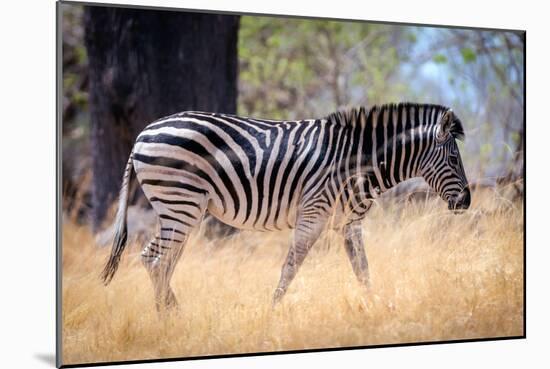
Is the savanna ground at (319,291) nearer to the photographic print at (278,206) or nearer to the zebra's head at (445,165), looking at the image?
the photographic print at (278,206)

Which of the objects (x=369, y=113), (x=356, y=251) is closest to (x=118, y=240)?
(x=356, y=251)

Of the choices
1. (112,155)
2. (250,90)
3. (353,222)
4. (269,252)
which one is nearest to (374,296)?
(353,222)

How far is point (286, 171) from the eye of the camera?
5195 millimetres

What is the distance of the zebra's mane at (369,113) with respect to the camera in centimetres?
535

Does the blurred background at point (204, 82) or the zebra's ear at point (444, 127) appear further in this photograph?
the blurred background at point (204, 82)

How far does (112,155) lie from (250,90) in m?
3.75

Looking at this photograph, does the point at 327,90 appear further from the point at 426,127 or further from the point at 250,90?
the point at 426,127

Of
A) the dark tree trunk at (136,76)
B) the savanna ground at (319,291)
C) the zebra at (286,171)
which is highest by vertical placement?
the dark tree trunk at (136,76)

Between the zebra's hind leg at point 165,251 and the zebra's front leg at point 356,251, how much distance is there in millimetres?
1095

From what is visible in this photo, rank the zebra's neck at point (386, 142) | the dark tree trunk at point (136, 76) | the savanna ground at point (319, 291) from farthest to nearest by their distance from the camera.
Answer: the dark tree trunk at point (136, 76) → the zebra's neck at point (386, 142) → the savanna ground at point (319, 291)

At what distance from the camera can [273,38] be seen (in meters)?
8.77

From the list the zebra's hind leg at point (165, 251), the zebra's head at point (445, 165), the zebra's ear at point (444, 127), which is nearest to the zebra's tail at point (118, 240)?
the zebra's hind leg at point (165, 251)

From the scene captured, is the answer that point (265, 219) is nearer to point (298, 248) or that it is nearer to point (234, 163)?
point (298, 248)

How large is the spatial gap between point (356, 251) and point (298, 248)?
1.57 feet
